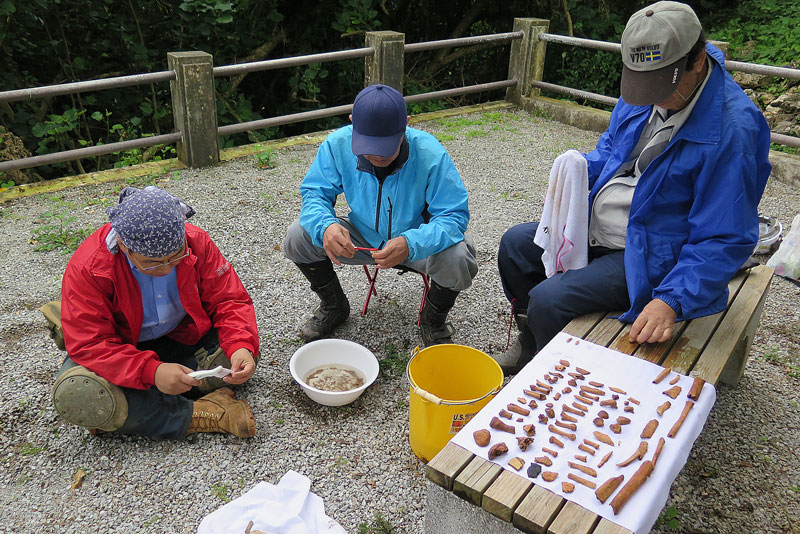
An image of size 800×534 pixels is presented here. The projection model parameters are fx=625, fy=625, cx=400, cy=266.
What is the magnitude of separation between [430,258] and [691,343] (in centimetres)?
115

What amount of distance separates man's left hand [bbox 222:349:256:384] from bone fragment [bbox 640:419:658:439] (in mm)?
1447

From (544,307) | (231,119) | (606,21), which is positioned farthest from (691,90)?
(606,21)

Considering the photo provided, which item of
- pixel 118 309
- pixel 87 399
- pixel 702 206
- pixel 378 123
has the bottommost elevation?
pixel 87 399

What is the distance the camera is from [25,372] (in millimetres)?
2824

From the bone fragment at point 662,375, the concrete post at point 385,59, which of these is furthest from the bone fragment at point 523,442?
the concrete post at point 385,59

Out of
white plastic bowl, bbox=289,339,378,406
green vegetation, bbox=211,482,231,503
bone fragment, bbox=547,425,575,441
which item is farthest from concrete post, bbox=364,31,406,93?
Result: bone fragment, bbox=547,425,575,441

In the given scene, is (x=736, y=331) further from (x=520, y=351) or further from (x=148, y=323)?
(x=148, y=323)

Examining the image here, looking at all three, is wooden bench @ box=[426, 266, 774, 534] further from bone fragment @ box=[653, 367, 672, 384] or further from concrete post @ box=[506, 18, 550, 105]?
concrete post @ box=[506, 18, 550, 105]

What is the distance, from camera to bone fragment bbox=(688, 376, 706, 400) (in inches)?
75.7

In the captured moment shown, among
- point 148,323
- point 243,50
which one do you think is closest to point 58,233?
point 148,323

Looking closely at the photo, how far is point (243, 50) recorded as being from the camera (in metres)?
7.66

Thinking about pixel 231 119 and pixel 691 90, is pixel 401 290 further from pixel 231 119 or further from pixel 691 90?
pixel 231 119

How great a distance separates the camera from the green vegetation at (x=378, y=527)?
214cm

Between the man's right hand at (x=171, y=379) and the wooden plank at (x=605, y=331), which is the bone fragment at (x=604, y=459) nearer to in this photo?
the wooden plank at (x=605, y=331)
